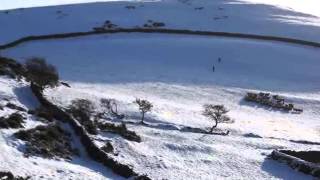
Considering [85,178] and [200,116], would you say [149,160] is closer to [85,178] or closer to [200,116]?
[85,178]

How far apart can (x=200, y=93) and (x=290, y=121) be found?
27.0 feet

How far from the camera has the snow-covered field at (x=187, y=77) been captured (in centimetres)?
2894

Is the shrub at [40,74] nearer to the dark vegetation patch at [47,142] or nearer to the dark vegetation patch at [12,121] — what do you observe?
the dark vegetation patch at [12,121]

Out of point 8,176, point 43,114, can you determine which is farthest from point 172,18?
point 8,176

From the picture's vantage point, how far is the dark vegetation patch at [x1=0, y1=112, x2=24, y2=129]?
88.1 feet

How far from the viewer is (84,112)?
33.1 meters

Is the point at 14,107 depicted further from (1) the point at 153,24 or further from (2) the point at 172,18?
(2) the point at 172,18

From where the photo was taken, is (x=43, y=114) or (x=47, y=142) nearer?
(x=47, y=142)

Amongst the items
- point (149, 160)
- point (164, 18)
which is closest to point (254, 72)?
point (164, 18)

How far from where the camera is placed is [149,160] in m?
27.6

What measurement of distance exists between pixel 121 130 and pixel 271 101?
1938 cm

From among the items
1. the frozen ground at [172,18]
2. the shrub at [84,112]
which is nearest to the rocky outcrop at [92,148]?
the shrub at [84,112]

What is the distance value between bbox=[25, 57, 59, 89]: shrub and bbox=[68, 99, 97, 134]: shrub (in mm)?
2303

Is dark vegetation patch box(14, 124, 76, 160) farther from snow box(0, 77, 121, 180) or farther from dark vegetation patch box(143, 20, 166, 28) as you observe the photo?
dark vegetation patch box(143, 20, 166, 28)
